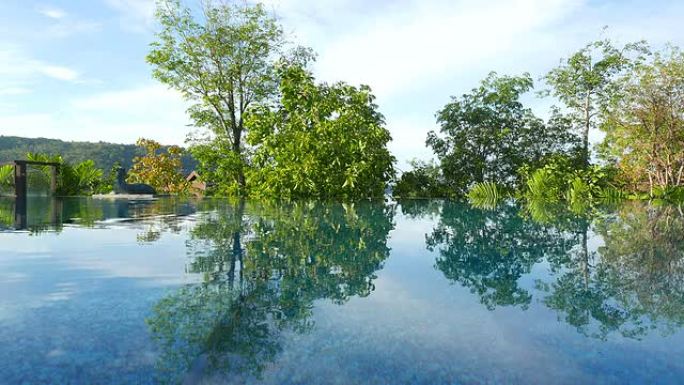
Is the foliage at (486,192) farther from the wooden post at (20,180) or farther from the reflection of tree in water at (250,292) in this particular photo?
the wooden post at (20,180)

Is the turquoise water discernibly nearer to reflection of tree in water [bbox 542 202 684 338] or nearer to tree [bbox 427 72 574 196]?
reflection of tree in water [bbox 542 202 684 338]

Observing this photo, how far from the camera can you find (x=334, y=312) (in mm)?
3113

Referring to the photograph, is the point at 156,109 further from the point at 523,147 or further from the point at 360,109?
the point at 523,147

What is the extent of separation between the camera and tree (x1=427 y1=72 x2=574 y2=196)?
24.6 m

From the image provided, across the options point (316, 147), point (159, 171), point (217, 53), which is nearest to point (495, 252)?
point (316, 147)

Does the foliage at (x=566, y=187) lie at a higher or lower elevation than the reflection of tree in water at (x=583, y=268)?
higher

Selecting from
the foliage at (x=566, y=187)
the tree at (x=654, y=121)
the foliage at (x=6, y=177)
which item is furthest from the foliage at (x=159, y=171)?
the tree at (x=654, y=121)

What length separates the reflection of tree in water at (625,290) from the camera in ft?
9.96

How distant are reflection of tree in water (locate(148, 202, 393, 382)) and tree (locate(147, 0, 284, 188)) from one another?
14028mm

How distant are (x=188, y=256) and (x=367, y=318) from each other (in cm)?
267

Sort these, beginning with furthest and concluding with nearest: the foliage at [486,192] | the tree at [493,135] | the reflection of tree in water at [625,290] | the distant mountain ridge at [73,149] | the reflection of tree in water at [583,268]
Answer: the distant mountain ridge at [73,149], the tree at [493,135], the foliage at [486,192], the reflection of tree in water at [583,268], the reflection of tree in water at [625,290]

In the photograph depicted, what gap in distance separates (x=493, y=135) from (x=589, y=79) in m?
5.92

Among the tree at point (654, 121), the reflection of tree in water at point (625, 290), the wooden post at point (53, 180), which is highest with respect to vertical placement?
the tree at point (654, 121)

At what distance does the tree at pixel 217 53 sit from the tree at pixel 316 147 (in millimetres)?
4708
